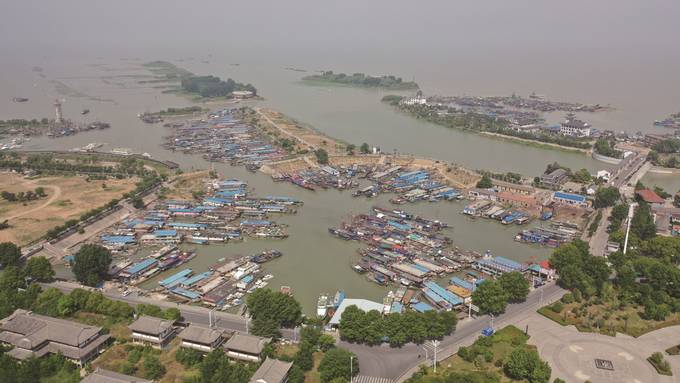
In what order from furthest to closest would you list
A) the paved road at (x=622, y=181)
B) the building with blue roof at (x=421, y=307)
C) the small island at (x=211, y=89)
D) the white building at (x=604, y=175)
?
the small island at (x=211, y=89) < the white building at (x=604, y=175) < the paved road at (x=622, y=181) < the building with blue roof at (x=421, y=307)

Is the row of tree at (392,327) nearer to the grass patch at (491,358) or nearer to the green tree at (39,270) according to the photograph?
the grass patch at (491,358)

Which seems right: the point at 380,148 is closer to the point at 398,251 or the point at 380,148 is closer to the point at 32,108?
the point at 398,251

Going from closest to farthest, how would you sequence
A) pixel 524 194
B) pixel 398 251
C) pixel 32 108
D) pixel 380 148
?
pixel 398 251
pixel 524 194
pixel 380 148
pixel 32 108

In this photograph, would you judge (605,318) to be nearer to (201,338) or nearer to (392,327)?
(392,327)

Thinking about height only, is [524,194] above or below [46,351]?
above

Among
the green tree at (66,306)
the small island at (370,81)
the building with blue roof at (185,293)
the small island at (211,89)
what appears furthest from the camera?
the small island at (370,81)

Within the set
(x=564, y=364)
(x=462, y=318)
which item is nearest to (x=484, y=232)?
(x=462, y=318)

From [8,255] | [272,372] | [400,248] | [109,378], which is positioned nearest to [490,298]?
[400,248]

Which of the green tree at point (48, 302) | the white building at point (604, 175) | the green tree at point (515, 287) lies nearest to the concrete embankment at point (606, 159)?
the white building at point (604, 175)
